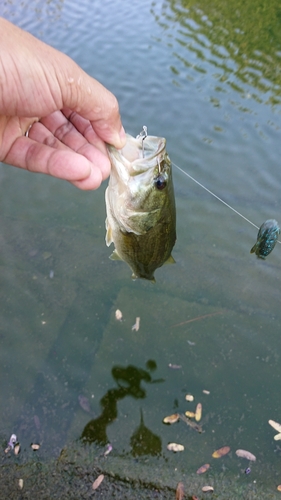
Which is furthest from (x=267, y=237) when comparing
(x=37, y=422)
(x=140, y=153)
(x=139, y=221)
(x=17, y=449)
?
(x=17, y=449)

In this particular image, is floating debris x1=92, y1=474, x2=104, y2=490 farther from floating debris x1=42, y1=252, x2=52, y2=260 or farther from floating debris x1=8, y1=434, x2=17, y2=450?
floating debris x1=42, y1=252, x2=52, y2=260

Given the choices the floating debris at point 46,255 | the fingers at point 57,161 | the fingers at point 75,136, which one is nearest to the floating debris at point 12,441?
the floating debris at point 46,255

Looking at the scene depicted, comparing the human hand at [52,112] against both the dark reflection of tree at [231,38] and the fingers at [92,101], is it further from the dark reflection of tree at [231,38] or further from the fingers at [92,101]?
the dark reflection of tree at [231,38]

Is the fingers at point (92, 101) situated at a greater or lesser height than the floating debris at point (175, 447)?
greater

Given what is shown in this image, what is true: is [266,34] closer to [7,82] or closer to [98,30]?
[98,30]

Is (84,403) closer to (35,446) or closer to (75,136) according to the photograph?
(35,446)

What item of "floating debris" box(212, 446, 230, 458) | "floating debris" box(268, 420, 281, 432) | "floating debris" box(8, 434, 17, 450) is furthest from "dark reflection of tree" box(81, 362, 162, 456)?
"floating debris" box(268, 420, 281, 432)
